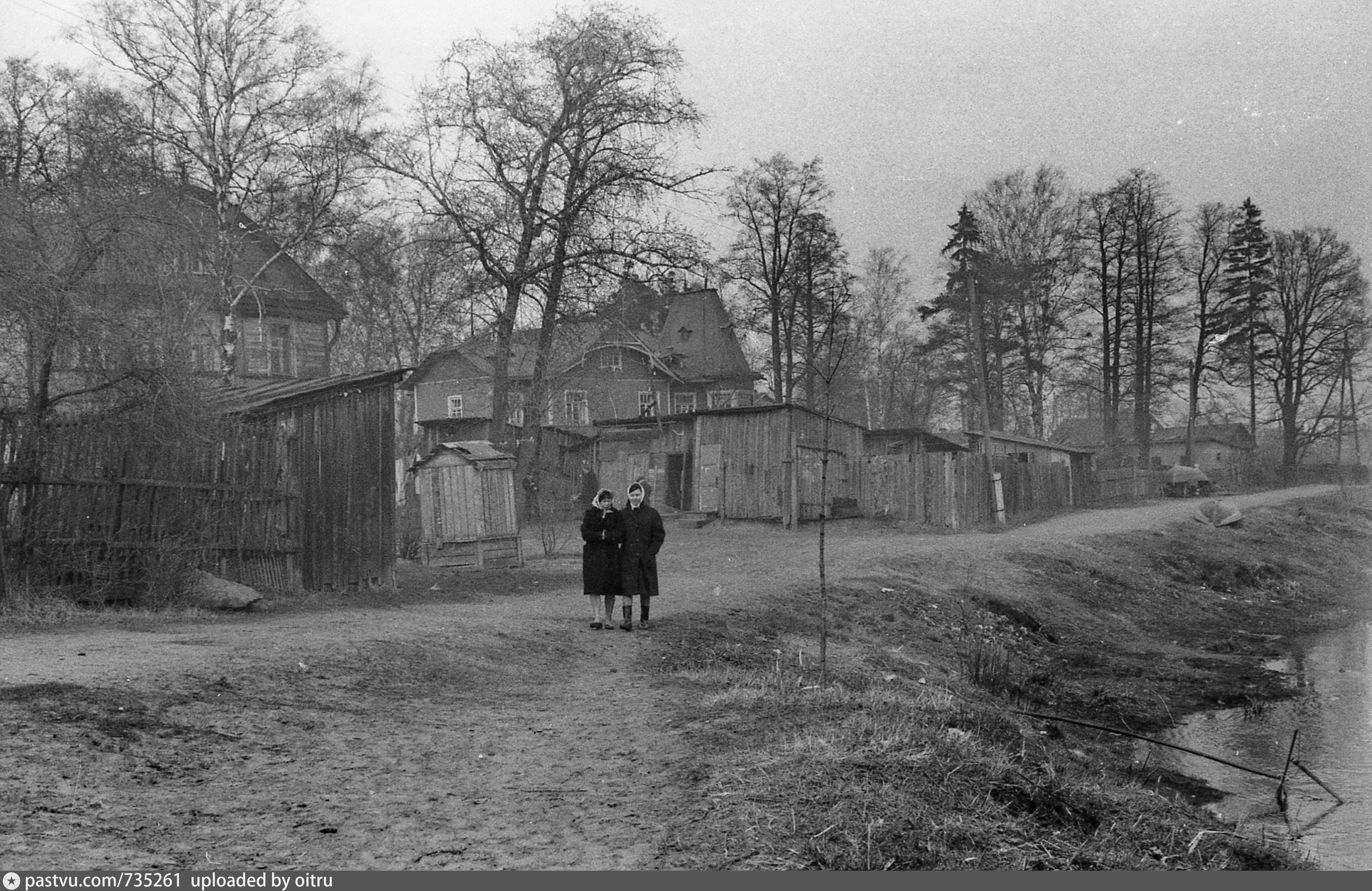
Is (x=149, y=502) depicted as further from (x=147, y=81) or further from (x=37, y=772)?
(x=147, y=81)

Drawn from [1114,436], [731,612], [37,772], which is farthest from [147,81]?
[1114,436]

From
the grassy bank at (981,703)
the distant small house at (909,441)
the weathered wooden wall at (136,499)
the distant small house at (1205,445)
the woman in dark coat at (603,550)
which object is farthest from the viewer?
the distant small house at (1205,445)

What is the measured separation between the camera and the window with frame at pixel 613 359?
53.5 metres

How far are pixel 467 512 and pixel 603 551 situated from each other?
8646mm

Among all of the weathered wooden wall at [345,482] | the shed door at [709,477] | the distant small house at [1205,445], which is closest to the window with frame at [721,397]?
the shed door at [709,477]

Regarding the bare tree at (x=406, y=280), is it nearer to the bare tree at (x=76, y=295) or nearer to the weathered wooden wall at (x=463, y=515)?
the weathered wooden wall at (x=463, y=515)

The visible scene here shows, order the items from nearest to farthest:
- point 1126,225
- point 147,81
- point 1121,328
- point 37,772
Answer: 1. point 37,772
2. point 147,81
3. point 1126,225
4. point 1121,328

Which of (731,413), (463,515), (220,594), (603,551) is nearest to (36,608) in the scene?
(220,594)

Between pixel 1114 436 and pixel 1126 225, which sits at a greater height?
pixel 1126 225

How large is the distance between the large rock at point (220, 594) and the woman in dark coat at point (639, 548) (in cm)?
416

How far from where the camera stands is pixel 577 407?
53312 millimetres

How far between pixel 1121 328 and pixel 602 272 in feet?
73.6

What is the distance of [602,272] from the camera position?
3067 cm

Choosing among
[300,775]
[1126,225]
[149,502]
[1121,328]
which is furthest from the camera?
[1121,328]
